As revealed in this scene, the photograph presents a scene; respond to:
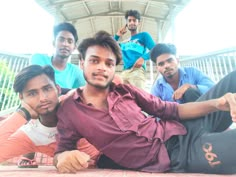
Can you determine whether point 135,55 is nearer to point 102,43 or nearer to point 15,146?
point 102,43

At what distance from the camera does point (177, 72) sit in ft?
8.11

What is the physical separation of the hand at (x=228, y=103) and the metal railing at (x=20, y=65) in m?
2.23

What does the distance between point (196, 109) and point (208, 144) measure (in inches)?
10.4

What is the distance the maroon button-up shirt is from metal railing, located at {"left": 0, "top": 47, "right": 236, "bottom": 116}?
2.17 metres

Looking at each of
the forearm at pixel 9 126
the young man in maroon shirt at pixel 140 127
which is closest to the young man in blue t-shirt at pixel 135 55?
the young man in maroon shirt at pixel 140 127

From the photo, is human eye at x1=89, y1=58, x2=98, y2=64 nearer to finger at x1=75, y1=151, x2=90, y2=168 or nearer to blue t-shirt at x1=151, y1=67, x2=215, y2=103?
finger at x1=75, y1=151, x2=90, y2=168

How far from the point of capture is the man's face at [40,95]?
5.35 ft

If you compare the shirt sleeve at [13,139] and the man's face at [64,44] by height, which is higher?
the man's face at [64,44]

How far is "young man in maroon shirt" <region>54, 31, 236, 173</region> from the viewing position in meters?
1.29

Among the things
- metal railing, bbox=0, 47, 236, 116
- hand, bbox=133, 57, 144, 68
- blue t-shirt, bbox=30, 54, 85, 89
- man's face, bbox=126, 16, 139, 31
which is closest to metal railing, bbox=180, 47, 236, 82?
metal railing, bbox=0, 47, 236, 116

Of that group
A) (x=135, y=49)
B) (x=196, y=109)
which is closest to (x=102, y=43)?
(x=196, y=109)

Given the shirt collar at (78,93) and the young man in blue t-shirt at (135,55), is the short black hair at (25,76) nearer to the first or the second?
the shirt collar at (78,93)

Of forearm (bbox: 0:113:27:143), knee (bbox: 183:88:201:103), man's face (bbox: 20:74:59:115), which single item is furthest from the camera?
knee (bbox: 183:88:201:103)

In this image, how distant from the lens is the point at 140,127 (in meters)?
1.48
